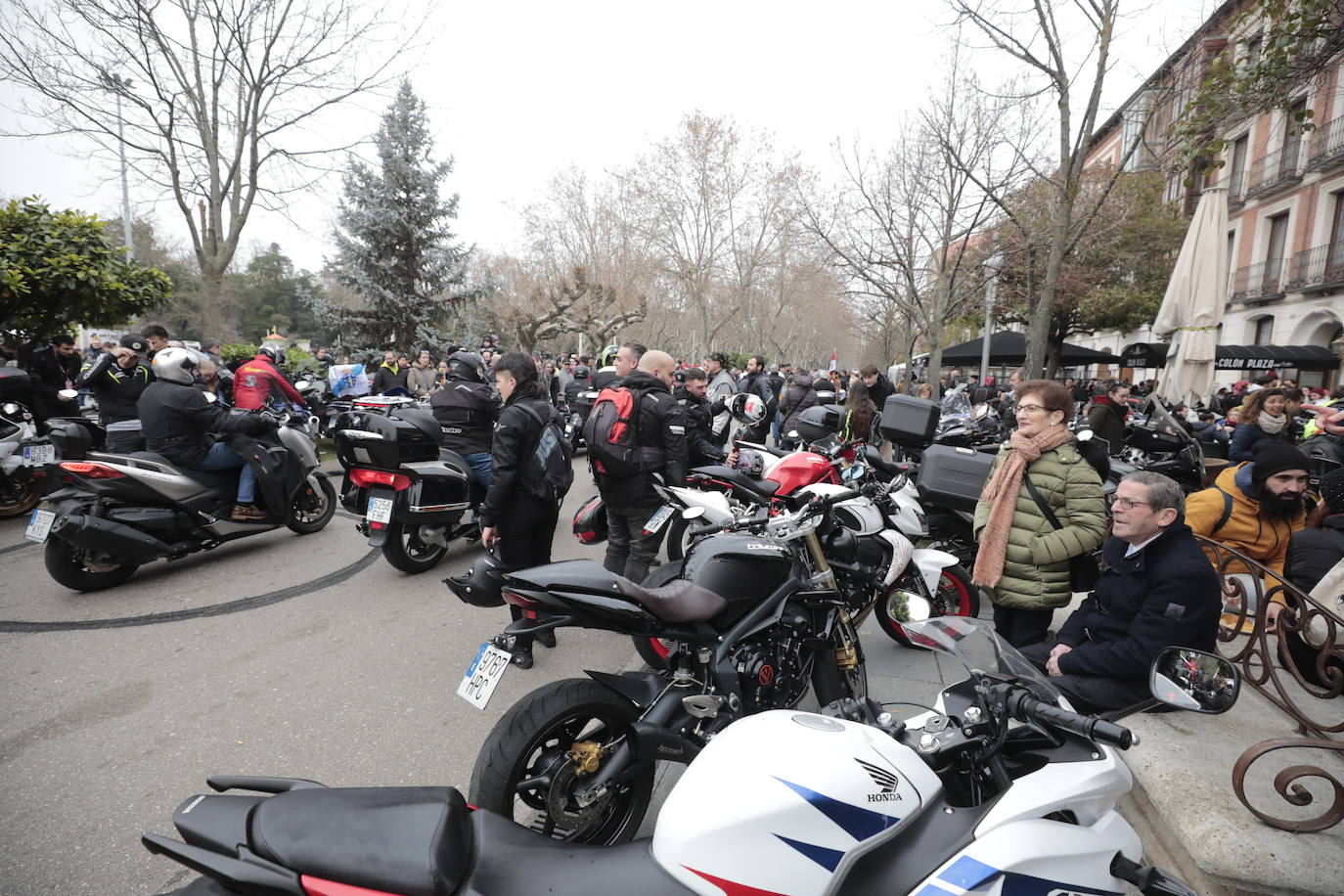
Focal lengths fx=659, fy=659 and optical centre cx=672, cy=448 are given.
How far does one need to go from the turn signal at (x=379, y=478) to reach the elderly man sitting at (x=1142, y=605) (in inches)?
174

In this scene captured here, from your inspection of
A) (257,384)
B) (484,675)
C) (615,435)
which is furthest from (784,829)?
(257,384)

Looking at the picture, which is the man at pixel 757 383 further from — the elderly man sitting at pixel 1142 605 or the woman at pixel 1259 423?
the elderly man sitting at pixel 1142 605

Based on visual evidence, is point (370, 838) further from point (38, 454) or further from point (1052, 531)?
point (38, 454)

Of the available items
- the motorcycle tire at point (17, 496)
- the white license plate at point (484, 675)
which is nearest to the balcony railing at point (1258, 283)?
the white license plate at point (484, 675)

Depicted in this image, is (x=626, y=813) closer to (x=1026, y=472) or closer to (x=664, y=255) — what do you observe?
(x=1026, y=472)

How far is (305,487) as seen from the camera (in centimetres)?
636

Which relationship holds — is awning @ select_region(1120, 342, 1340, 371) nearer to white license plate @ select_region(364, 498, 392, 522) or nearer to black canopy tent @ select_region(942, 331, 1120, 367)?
black canopy tent @ select_region(942, 331, 1120, 367)

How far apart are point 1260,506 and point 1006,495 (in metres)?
1.63

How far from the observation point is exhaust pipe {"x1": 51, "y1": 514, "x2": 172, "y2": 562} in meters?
4.45

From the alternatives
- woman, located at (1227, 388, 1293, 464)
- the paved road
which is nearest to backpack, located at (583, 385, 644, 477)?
the paved road

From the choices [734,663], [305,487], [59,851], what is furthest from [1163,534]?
[305,487]

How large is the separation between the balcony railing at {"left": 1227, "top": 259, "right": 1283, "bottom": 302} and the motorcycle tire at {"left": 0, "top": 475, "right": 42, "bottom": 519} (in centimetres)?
3025

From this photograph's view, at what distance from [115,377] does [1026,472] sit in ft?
26.9

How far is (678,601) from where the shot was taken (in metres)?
2.44
